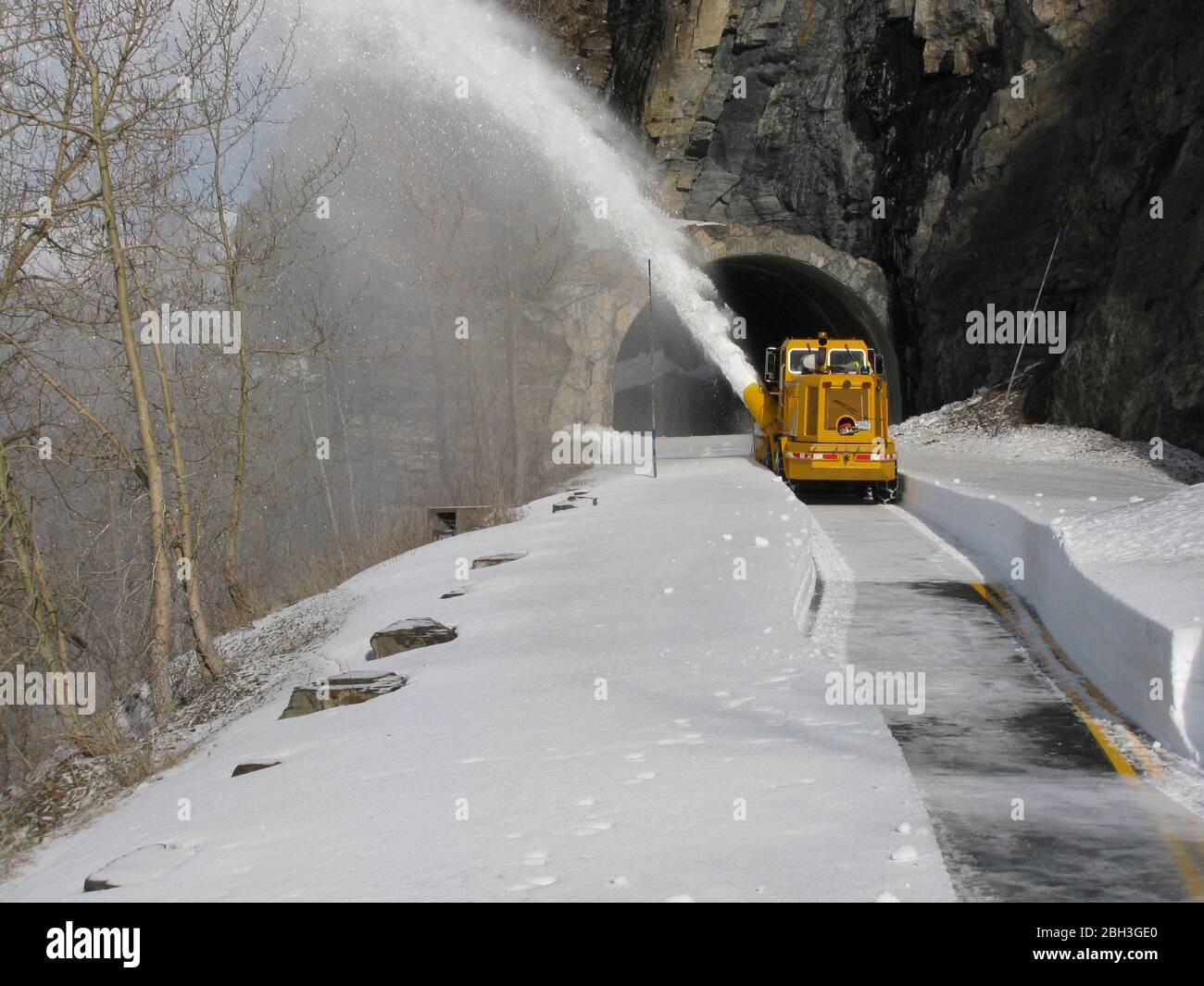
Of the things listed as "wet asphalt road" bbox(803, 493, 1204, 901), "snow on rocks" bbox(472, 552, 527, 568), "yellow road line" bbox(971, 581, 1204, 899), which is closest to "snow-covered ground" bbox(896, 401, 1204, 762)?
"yellow road line" bbox(971, 581, 1204, 899)

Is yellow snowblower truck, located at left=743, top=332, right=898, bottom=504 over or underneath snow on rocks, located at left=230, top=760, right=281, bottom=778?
over

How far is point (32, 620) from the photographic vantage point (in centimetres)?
1484

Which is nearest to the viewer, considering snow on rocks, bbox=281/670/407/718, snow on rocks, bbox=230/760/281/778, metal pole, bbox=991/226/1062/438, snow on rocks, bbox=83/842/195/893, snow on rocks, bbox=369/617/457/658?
snow on rocks, bbox=83/842/195/893

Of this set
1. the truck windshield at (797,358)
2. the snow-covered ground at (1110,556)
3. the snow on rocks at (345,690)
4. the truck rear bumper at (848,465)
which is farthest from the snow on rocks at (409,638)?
the truck windshield at (797,358)

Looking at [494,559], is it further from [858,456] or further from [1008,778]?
[1008,778]

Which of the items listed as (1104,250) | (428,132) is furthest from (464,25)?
→ (1104,250)

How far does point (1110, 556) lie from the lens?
11.2 m

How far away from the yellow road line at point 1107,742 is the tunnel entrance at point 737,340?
1573 cm

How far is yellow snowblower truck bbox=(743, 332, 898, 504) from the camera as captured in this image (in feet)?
77.5

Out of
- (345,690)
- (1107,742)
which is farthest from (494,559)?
(1107,742)

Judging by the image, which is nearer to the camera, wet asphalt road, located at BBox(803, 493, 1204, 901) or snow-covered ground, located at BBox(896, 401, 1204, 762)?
wet asphalt road, located at BBox(803, 493, 1204, 901)

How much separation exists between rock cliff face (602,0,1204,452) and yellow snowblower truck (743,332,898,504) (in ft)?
24.7

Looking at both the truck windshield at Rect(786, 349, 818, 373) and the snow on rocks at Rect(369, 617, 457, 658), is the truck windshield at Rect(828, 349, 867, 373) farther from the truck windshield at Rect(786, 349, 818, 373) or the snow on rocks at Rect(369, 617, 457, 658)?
the snow on rocks at Rect(369, 617, 457, 658)
